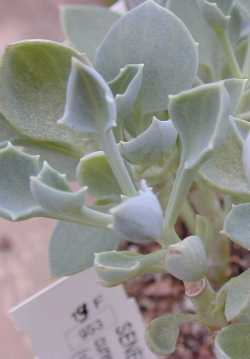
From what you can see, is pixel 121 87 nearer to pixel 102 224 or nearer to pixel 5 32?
pixel 102 224

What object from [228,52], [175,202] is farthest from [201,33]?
[175,202]

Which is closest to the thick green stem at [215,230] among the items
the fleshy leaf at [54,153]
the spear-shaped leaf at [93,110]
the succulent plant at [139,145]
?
the succulent plant at [139,145]

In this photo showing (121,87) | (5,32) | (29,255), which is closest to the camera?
(121,87)

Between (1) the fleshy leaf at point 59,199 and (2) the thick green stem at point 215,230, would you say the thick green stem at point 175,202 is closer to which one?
(1) the fleshy leaf at point 59,199

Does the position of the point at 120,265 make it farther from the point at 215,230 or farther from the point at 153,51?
the point at 215,230

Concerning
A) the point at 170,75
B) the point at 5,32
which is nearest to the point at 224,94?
the point at 170,75

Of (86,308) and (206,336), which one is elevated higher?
(86,308)
